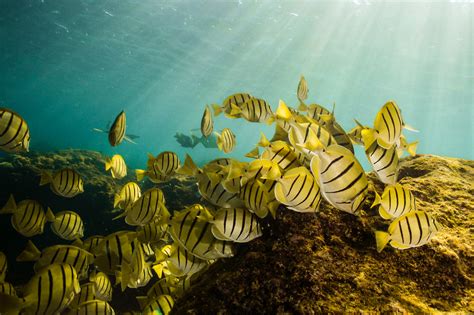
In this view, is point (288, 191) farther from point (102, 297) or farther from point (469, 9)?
point (469, 9)

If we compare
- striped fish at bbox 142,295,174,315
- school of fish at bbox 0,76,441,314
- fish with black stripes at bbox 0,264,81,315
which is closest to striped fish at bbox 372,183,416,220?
school of fish at bbox 0,76,441,314

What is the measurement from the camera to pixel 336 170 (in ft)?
5.15

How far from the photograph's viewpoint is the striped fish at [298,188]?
1.76 meters

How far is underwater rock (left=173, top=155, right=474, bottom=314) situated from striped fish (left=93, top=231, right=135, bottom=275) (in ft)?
2.84

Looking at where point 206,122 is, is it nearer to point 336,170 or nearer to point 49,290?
point 49,290

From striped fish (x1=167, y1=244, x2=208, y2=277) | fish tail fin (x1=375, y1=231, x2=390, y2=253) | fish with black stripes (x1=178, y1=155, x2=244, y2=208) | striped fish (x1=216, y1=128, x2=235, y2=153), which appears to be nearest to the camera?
fish tail fin (x1=375, y1=231, x2=390, y2=253)

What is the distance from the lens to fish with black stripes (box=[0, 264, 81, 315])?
6.61 feet

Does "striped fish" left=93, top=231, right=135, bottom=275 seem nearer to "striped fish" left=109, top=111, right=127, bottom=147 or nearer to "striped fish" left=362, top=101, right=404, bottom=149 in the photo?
"striped fish" left=109, top=111, right=127, bottom=147

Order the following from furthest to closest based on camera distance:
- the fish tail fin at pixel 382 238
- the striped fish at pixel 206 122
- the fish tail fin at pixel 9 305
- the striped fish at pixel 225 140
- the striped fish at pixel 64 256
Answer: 1. the striped fish at pixel 206 122
2. the striped fish at pixel 225 140
3. the striped fish at pixel 64 256
4. the fish tail fin at pixel 382 238
5. the fish tail fin at pixel 9 305

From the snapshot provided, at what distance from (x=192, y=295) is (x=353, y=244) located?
53.4 inches

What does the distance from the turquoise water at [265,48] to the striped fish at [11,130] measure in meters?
23.0

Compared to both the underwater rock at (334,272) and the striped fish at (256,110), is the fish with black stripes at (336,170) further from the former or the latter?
the striped fish at (256,110)

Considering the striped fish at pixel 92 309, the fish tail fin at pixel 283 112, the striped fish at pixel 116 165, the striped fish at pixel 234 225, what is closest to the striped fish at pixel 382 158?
the fish tail fin at pixel 283 112

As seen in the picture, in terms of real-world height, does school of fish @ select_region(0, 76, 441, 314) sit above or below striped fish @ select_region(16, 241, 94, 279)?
above
